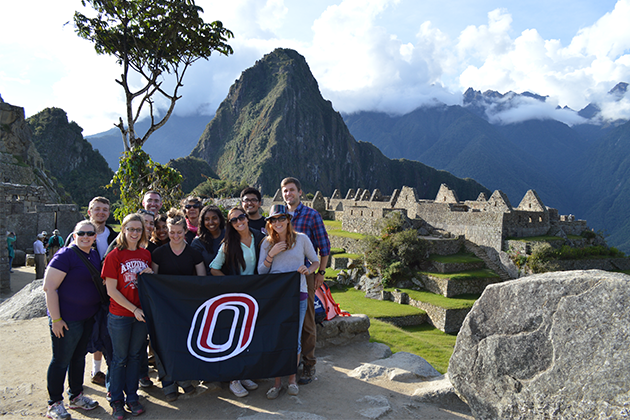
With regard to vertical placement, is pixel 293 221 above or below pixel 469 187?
below

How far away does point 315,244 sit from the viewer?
15.3 feet

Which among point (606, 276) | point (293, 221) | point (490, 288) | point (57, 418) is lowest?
point (57, 418)

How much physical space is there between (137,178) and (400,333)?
817cm

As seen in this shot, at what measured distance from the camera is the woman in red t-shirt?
11.2 feet

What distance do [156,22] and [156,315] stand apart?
968cm

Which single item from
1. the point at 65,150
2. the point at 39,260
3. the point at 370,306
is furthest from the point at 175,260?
the point at 65,150

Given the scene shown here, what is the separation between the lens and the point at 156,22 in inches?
404

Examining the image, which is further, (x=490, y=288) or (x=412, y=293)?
(x=412, y=293)

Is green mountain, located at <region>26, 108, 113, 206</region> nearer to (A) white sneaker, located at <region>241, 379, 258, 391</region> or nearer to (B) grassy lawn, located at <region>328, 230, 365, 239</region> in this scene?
(B) grassy lawn, located at <region>328, 230, 365, 239</region>

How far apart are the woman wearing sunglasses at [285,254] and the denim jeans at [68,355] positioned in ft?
5.96

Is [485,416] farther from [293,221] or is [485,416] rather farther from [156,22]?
[156,22]

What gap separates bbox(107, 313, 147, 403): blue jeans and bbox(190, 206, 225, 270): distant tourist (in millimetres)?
1094

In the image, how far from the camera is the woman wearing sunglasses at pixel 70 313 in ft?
10.8

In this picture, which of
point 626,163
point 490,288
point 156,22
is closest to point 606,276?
point 490,288
